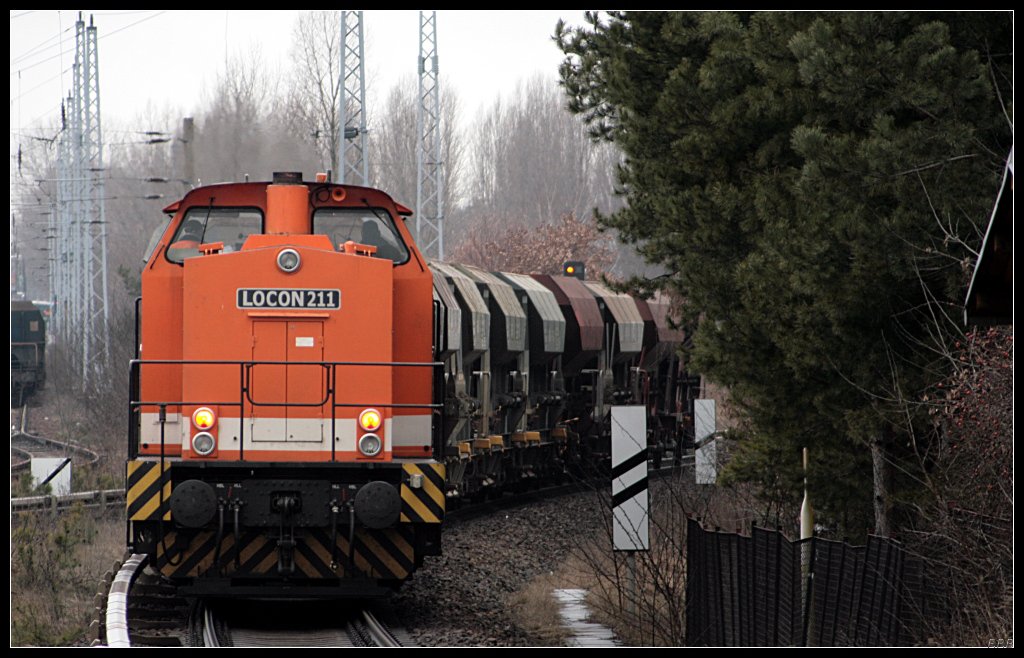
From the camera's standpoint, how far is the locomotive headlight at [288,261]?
10.2m

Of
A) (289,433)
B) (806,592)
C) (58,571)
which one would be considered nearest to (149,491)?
(289,433)

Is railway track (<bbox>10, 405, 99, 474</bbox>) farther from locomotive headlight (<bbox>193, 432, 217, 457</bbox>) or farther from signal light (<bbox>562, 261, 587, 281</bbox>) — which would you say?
locomotive headlight (<bbox>193, 432, 217, 457</bbox>)

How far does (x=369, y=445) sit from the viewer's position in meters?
10.2

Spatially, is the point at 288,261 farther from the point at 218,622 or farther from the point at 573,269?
the point at 573,269

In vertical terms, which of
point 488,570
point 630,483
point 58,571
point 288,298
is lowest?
point 58,571

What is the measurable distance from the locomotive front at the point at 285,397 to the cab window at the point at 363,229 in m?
0.01

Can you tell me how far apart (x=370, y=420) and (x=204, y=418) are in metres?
1.29

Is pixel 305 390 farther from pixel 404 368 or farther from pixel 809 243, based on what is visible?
pixel 809 243

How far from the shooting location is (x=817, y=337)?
982 centimetres

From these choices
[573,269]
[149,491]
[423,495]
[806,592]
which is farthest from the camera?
[573,269]

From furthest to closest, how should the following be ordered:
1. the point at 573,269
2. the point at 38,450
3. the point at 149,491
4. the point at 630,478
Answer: the point at 38,450 < the point at 573,269 < the point at 630,478 < the point at 149,491

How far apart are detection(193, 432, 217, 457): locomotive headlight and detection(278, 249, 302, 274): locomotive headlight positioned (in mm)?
1432

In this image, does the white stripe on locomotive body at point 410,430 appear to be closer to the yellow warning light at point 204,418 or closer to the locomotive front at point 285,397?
the locomotive front at point 285,397

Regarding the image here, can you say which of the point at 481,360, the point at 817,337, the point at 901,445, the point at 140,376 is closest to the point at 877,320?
the point at 817,337
